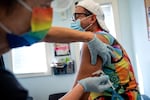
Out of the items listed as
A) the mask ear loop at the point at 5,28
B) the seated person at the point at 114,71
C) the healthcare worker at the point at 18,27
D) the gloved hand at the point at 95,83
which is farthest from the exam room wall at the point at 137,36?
the mask ear loop at the point at 5,28

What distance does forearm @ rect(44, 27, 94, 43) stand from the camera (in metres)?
1.17

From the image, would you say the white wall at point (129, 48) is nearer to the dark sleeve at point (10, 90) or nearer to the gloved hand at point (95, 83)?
the gloved hand at point (95, 83)

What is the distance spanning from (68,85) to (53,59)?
18.3 inches

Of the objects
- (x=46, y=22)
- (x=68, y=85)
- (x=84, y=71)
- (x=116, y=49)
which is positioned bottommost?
(x=68, y=85)

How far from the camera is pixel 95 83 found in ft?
4.32

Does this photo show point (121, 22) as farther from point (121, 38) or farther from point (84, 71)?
point (84, 71)

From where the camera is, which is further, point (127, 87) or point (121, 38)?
point (121, 38)

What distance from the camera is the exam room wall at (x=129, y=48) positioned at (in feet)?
10.8

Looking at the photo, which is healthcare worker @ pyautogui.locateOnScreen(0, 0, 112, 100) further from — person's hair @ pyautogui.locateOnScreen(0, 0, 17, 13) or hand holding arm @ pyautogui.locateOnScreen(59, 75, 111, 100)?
hand holding arm @ pyautogui.locateOnScreen(59, 75, 111, 100)

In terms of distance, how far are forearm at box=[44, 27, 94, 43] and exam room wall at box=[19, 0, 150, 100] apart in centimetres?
207

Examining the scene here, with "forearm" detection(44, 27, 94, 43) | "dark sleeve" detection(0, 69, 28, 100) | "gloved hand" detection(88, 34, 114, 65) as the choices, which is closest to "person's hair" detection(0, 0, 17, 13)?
"dark sleeve" detection(0, 69, 28, 100)

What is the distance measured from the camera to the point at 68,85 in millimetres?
3980

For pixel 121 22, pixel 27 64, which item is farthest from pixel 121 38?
pixel 27 64

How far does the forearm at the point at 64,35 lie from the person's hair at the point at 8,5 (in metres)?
0.53
